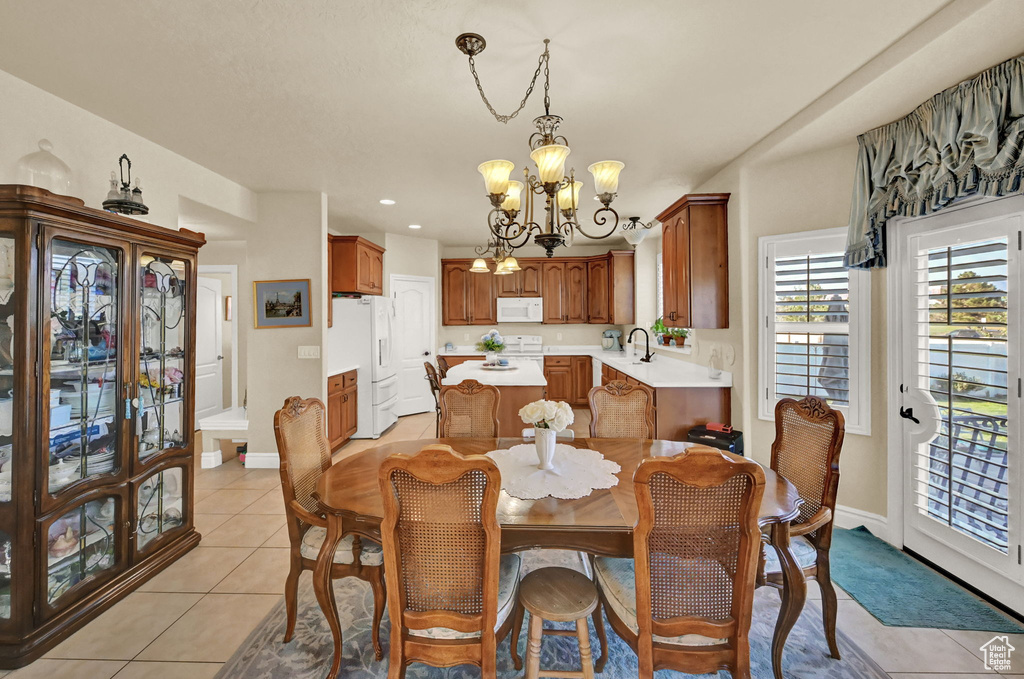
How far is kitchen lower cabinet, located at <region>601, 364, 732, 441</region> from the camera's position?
356 cm

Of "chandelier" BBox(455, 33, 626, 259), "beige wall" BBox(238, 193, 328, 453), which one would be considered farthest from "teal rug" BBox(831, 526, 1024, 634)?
"beige wall" BBox(238, 193, 328, 453)

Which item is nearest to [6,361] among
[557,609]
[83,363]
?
[83,363]

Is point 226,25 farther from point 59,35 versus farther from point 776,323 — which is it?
point 776,323

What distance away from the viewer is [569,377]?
6.88 meters

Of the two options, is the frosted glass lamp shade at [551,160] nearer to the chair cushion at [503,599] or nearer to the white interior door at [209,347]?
the chair cushion at [503,599]

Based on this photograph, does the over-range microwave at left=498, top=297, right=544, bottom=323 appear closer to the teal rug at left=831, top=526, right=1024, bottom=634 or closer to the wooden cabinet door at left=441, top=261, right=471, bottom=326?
the wooden cabinet door at left=441, top=261, right=471, bottom=326

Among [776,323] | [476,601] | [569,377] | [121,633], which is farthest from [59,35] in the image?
[569,377]

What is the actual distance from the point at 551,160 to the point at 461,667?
2071mm

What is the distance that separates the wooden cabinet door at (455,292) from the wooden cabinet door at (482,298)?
8 cm

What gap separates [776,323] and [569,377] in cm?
395

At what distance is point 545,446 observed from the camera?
6.27 ft

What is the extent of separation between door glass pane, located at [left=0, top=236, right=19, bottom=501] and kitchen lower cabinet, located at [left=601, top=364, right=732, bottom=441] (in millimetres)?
3678

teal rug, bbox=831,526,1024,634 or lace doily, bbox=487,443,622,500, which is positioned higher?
lace doily, bbox=487,443,622,500

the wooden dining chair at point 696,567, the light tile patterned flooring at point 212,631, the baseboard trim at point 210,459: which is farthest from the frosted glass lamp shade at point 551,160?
the baseboard trim at point 210,459
